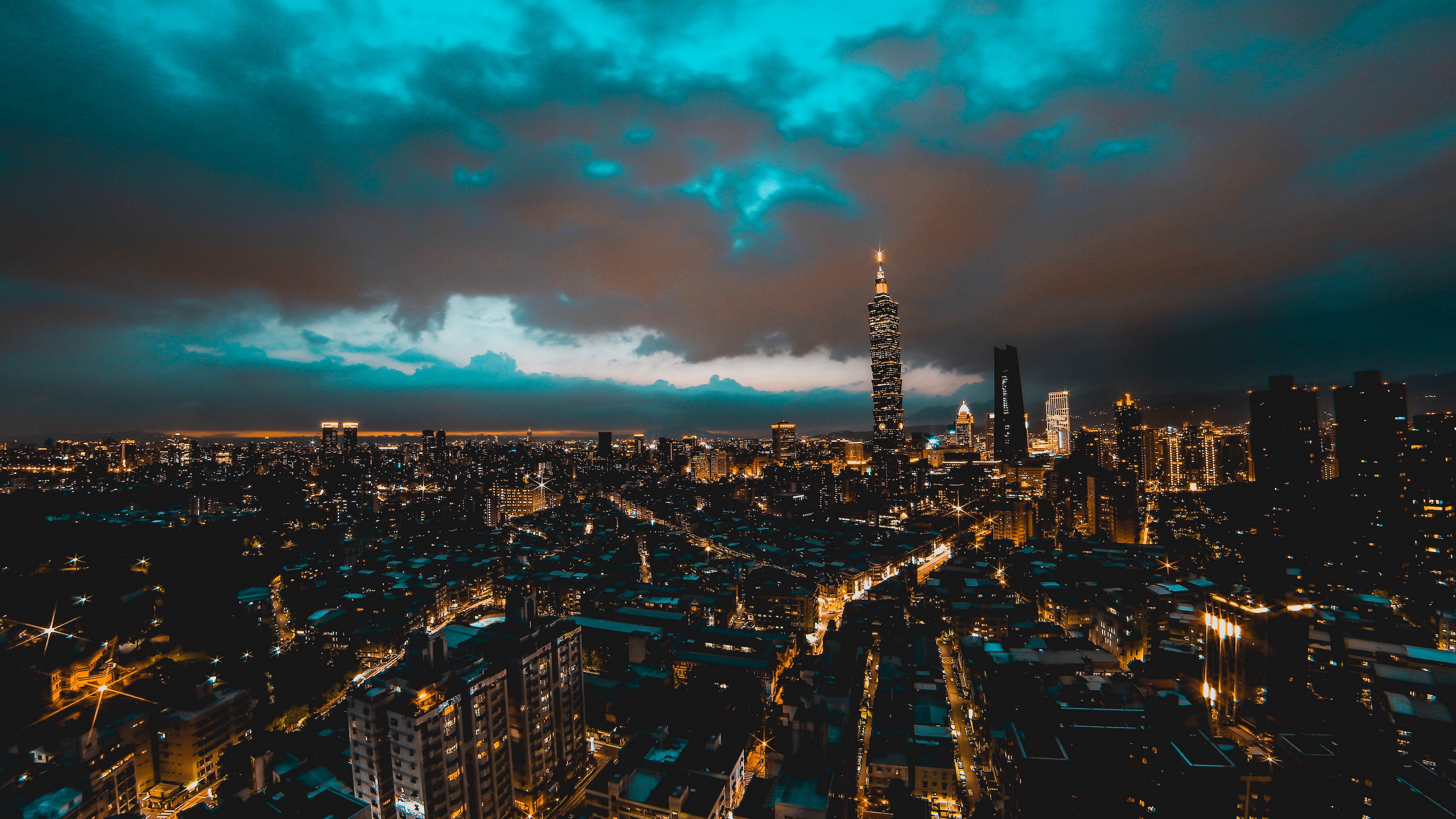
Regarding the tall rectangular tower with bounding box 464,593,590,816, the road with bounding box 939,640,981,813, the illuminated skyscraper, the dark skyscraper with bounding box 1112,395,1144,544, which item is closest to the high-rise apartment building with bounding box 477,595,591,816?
the tall rectangular tower with bounding box 464,593,590,816

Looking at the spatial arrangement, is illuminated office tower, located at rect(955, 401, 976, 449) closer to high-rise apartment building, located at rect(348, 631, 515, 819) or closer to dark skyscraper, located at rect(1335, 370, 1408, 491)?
dark skyscraper, located at rect(1335, 370, 1408, 491)

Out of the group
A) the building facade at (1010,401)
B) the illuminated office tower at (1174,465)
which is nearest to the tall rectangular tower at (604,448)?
the building facade at (1010,401)

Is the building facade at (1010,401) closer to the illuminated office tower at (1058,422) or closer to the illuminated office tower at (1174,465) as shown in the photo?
the illuminated office tower at (1174,465)

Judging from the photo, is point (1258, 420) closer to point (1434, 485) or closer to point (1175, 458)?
point (1434, 485)

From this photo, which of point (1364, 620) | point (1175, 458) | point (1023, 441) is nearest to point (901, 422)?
point (1023, 441)

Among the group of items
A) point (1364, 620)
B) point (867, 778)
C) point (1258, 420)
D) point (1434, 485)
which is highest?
point (1258, 420)

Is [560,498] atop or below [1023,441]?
below
